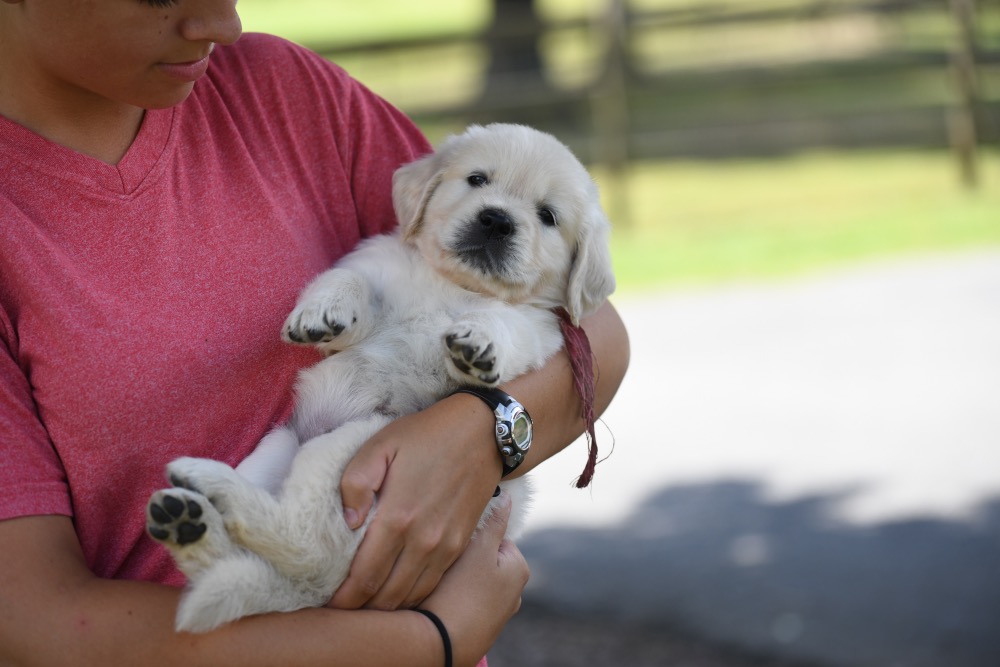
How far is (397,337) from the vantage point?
2.51 meters

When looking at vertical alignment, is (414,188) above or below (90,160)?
below

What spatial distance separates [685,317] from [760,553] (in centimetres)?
326

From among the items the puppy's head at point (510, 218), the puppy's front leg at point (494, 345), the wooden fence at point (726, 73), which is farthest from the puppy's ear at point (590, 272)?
the wooden fence at point (726, 73)

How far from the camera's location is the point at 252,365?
2.07 m

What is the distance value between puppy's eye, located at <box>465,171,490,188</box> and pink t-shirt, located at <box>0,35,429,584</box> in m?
0.50

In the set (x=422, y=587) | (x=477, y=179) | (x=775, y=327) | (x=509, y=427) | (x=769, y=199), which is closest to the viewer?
(x=422, y=587)

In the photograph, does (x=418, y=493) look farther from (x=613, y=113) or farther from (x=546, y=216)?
(x=613, y=113)

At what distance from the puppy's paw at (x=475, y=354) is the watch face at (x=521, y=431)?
0.16 meters

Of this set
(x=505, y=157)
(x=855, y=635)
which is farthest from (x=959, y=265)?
(x=505, y=157)

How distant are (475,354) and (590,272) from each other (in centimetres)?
54

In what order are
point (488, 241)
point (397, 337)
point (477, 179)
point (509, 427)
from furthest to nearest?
1. point (477, 179)
2. point (488, 241)
3. point (397, 337)
4. point (509, 427)

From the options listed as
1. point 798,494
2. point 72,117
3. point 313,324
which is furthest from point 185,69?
point 798,494

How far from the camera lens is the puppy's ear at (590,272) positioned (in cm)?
264

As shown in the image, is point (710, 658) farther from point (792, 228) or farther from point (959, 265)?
point (792, 228)
